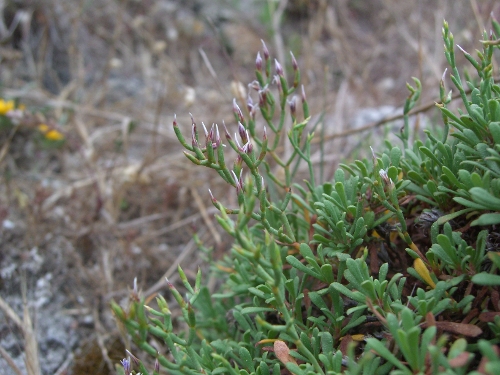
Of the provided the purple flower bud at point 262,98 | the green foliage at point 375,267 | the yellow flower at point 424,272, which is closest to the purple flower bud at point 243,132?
the green foliage at point 375,267

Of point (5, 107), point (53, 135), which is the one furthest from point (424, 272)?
point (5, 107)

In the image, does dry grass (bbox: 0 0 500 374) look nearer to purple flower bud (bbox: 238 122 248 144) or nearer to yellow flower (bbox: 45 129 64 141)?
yellow flower (bbox: 45 129 64 141)

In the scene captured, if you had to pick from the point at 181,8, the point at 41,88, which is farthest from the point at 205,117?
the point at 181,8

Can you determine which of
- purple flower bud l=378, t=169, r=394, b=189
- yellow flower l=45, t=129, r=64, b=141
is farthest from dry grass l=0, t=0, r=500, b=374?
purple flower bud l=378, t=169, r=394, b=189

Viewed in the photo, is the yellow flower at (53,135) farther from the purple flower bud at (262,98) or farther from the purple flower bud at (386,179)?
the purple flower bud at (386,179)

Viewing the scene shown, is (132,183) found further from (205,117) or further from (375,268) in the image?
(375,268)

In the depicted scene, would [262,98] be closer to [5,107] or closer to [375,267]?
[375,267]
